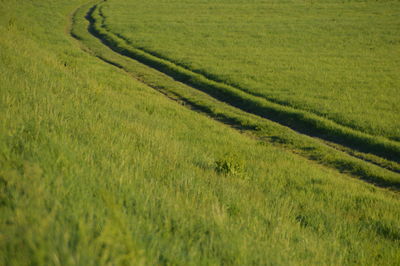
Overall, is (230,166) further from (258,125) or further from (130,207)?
(258,125)

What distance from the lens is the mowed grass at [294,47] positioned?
15.8 m

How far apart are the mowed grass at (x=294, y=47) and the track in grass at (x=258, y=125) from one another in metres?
1.53

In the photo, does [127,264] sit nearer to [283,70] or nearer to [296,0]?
[283,70]

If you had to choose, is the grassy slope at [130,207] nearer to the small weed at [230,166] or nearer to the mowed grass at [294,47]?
the small weed at [230,166]

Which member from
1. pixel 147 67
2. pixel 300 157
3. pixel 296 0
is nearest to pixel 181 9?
pixel 296 0

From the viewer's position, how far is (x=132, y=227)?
7.35ft

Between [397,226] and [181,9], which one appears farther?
[181,9]

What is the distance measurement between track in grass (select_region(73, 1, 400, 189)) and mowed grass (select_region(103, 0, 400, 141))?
1533 mm

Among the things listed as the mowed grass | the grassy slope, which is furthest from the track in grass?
the grassy slope

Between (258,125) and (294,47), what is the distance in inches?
732

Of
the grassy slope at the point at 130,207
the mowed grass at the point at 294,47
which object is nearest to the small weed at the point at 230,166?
the grassy slope at the point at 130,207

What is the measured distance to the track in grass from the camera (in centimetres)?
980

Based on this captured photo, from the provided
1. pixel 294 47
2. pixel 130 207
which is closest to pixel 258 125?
pixel 130 207

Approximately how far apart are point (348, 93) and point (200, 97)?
7.80 metres
